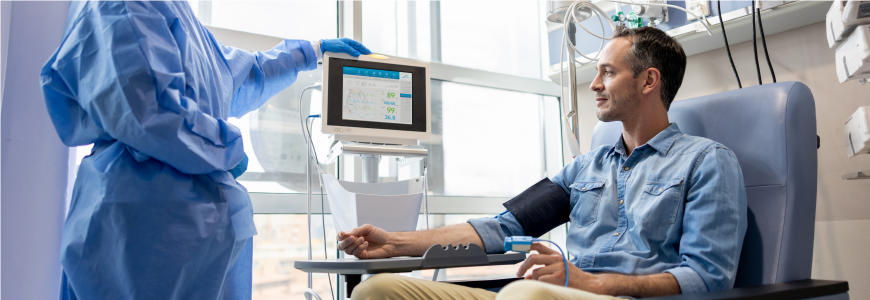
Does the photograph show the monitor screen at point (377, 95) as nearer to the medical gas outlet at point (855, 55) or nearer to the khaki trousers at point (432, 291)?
the khaki trousers at point (432, 291)

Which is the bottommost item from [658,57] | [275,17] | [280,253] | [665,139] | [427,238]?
[280,253]

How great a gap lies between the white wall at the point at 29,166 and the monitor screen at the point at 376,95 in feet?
2.41

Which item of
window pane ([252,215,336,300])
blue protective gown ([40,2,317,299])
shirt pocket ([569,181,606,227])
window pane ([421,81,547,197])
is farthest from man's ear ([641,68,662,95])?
window pane ([252,215,336,300])

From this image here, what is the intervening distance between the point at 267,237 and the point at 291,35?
0.84 metres

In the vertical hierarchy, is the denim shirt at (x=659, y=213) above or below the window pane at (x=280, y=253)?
above

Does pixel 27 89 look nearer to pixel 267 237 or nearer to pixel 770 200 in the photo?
pixel 267 237

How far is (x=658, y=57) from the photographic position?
4.84 feet

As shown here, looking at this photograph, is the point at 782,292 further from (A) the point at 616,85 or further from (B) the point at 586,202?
(A) the point at 616,85

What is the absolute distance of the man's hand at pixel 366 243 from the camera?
125 cm

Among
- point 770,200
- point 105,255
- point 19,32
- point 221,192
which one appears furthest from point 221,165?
point 770,200

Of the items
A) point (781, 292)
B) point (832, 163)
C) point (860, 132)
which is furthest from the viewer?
point (832, 163)

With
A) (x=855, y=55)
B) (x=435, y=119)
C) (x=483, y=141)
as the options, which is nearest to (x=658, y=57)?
(x=855, y=55)

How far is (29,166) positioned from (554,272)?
1305 millimetres

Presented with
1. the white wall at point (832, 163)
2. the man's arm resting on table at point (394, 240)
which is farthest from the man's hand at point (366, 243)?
the white wall at point (832, 163)
